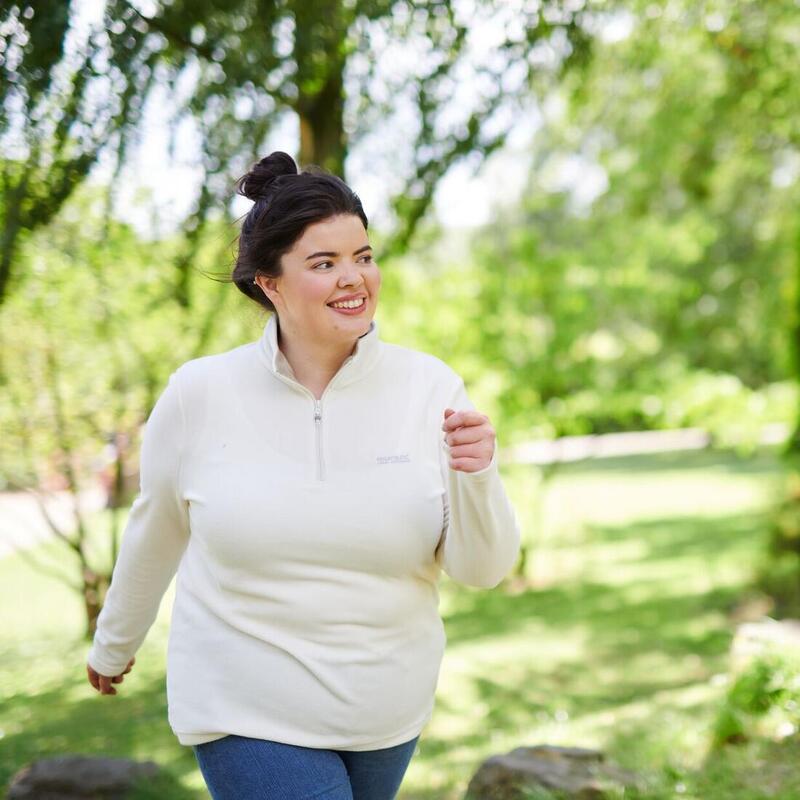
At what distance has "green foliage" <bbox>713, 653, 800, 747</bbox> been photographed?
15.3 feet

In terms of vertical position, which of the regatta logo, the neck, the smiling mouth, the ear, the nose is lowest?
the regatta logo

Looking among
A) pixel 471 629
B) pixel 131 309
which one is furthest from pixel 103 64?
pixel 471 629

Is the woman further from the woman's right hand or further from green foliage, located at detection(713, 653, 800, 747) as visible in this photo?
green foliage, located at detection(713, 653, 800, 747)

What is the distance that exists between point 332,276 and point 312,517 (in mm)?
533

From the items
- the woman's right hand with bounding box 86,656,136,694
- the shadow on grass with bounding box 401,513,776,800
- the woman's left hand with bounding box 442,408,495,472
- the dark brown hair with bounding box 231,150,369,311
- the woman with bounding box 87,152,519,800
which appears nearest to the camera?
the woman's left hand with bounding box 442,408,495,472

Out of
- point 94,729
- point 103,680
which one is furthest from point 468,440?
point 94,729

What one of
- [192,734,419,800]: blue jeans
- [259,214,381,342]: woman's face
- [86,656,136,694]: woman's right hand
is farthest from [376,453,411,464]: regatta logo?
[86,656,136,694]: woman's right hand

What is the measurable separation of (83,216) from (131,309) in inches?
30.2

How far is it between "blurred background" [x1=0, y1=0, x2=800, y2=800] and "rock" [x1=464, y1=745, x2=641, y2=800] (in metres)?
0.18

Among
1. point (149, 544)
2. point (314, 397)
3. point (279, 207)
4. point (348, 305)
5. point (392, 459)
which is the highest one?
point (279, 207)

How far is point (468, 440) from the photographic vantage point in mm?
2133

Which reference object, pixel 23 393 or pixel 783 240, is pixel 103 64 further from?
pixel 783 240

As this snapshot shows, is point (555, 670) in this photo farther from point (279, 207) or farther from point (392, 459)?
point (279, 207)

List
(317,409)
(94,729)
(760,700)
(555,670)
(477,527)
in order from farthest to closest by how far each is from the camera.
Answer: (555,670) < (94,729) < (760,700) < (317,409) < (477,527)
